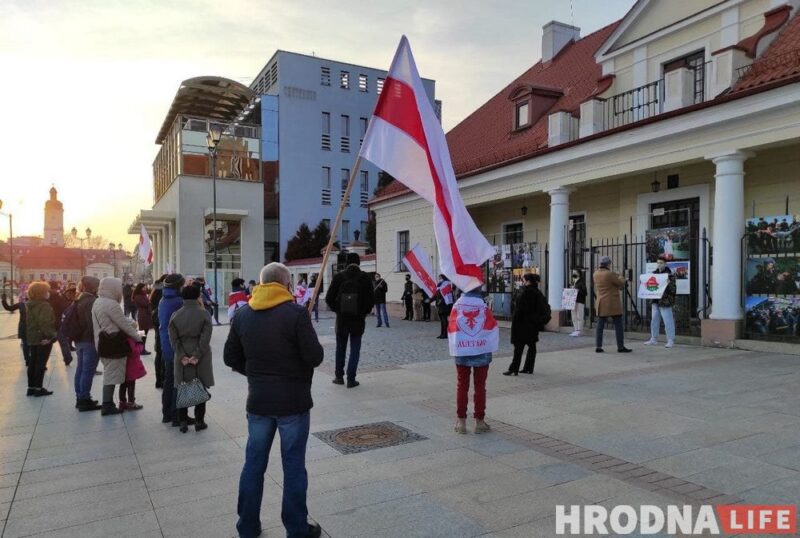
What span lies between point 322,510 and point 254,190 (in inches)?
1370

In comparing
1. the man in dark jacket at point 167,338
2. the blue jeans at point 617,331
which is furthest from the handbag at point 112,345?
the blue jeans at point 617,331

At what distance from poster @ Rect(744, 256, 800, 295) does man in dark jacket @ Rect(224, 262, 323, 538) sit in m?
10.6

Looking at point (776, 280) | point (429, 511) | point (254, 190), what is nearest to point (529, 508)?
point (429, 511)

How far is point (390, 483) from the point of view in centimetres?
449

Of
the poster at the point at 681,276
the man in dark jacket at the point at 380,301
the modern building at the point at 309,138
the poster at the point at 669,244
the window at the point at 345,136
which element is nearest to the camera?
the poster at the point at 681,276

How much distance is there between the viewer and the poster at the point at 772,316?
10.7 m

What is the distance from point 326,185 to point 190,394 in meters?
45.2

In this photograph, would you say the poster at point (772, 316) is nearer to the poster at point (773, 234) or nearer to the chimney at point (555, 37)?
the poster at point (773, 234)

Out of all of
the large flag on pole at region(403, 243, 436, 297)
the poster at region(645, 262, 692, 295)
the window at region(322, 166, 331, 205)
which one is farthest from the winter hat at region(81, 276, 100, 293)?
the window at region(322, 166, 331, 205)

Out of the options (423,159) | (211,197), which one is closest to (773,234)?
(423,159)

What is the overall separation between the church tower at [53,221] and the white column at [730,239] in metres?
131

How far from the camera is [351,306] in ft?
27.6

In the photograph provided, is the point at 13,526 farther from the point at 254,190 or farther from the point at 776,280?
the point at 254,190

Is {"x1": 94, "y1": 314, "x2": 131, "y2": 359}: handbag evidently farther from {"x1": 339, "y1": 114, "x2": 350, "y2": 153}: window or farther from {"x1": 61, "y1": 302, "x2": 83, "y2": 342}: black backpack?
{"x1": 339, "y1": 114, "x2": 350, "y2": 153}: window
